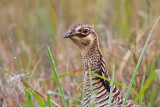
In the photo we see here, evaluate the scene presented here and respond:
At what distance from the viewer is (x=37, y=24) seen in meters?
6.84

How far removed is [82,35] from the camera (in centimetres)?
249

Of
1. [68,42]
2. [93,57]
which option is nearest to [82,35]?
[93,57]

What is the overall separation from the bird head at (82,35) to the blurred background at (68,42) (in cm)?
23

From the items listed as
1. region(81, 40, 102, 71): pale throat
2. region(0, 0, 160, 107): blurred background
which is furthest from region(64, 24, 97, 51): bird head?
region(0, 0, 160, 107): blurred background

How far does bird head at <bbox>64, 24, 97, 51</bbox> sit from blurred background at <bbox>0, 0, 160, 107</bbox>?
23 cm

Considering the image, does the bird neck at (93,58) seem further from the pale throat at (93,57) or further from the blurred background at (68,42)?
the blurred background at (68,42)

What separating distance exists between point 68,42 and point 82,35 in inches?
112

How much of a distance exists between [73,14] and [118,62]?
10.5ft

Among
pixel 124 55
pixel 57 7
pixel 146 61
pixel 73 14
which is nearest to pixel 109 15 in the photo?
pixel 73 14

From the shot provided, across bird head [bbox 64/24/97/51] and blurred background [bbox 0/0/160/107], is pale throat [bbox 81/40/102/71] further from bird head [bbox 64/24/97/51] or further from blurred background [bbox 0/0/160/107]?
blurred background [bbox 0/0/160/107]

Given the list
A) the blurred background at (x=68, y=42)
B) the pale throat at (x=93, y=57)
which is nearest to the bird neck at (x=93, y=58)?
the pale throat at (x=93, y=57)

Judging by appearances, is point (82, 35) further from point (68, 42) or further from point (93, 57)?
point (68, 42)

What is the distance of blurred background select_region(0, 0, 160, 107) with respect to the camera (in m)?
3.15

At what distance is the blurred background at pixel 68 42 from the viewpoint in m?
3.15
